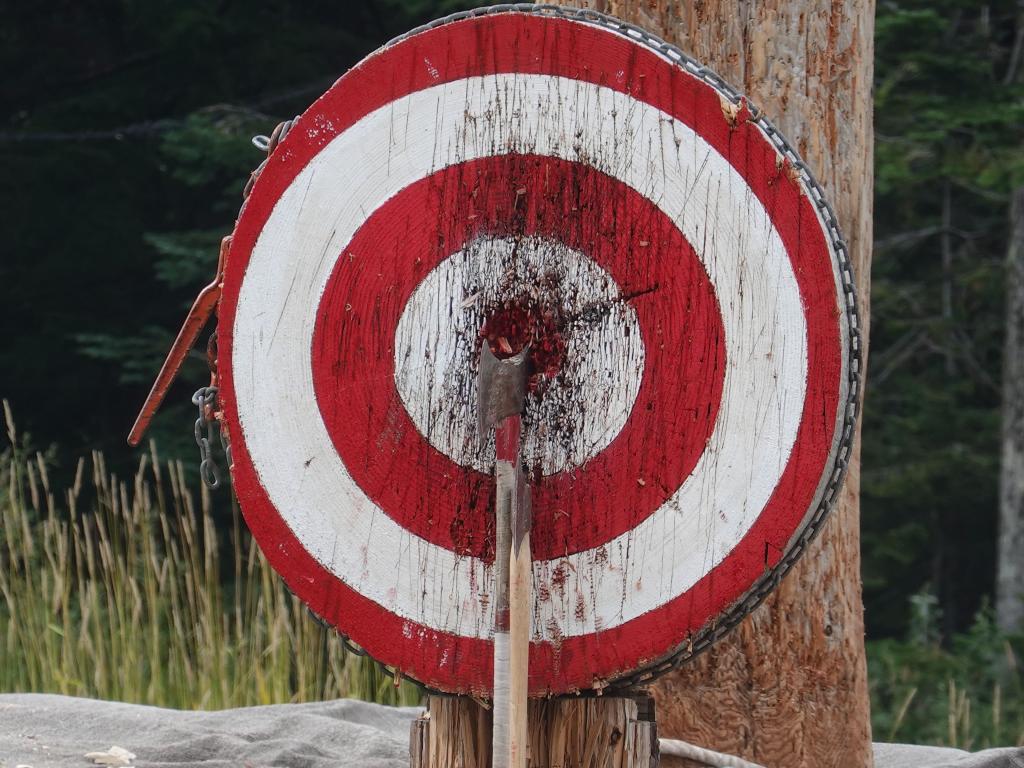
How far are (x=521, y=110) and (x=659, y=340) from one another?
28cm

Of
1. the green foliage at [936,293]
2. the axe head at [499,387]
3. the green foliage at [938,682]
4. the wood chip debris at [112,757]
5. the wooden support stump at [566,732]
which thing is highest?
the green foliage at [936,293]

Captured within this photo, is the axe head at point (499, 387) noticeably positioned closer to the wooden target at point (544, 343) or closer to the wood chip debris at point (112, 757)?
the wooden target at point (544, 343)

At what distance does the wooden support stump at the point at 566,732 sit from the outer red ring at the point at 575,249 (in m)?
0.21

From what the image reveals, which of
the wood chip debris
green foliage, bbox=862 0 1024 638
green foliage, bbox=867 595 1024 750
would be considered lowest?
green foliage, bbox=867 595 1024 750

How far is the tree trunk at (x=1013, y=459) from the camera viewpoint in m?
7.42

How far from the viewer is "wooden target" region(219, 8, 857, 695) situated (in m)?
1.36

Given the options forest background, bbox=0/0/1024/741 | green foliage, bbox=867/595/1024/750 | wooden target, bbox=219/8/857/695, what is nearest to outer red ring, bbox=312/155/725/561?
wooden target, bbox=219/8/857/695

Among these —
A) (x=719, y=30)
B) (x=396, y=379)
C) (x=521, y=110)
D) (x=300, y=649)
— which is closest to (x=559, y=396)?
(x=396, y=379)

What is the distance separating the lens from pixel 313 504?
5.00ft

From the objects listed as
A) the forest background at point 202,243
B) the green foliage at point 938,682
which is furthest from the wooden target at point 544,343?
the forest background at point 202,243

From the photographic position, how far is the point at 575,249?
4.76 feet

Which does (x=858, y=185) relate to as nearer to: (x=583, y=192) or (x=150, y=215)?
(x=583, y=192)

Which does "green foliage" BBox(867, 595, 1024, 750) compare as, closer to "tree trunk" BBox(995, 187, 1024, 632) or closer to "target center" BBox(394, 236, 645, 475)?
"tree trunk" BBox(995, 187, 1024, 632)

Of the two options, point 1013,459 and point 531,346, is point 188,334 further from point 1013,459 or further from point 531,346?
point 1013,459
